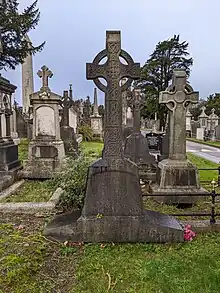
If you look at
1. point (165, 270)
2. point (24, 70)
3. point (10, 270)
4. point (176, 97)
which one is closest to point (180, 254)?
point (165, 270)

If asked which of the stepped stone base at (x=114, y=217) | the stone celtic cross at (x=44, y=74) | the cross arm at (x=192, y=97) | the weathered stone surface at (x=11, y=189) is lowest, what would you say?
the weathered stone surface at (x=11, y=189)

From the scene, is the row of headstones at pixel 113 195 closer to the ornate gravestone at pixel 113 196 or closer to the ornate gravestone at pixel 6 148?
the ornate gravestone at pixel 113 196

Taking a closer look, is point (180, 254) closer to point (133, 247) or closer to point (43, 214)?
point (133, 247)

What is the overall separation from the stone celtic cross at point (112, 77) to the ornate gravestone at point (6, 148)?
4.19m

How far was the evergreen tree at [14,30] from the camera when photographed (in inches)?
786

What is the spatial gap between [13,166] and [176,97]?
5084mm

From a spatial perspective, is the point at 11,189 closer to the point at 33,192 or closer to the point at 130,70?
the point at 33,192

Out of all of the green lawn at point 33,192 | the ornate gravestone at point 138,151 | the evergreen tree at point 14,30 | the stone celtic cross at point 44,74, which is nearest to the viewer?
the green lawn at point 33,192

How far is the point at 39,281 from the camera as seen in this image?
299 centimetres

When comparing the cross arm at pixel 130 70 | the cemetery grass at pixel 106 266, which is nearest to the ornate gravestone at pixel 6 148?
the cemetery grass at pixel 106 266

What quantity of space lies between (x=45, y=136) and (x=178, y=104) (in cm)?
478

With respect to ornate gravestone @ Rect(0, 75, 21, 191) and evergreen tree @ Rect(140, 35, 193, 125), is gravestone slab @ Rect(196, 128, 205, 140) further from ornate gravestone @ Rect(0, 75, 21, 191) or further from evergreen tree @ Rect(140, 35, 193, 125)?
ornate gravestone @ Rect(0, 75, 21, 191)

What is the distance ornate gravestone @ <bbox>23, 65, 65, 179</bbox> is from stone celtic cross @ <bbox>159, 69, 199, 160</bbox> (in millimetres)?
3949

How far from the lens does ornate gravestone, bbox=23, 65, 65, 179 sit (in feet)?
30.2
